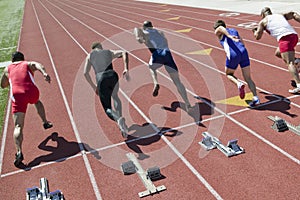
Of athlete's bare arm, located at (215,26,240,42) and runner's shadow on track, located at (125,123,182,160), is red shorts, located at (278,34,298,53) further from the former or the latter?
runner's shadow on track, located at (125,123,182,160)

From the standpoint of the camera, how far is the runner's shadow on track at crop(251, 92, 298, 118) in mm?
7313

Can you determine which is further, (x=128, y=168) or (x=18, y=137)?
(x=18, y=137)

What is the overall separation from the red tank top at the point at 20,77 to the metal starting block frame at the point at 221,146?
336cm

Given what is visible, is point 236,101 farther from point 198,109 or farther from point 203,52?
point 203,52

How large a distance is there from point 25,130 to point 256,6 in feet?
55.8

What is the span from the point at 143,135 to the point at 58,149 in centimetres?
166

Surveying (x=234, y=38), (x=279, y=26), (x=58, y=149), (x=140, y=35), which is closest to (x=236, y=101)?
(x=234, y=38)

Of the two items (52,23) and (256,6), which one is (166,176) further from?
(52,23)

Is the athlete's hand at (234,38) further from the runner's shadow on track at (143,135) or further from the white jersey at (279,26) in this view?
the runner's shadow on track at (143,135)

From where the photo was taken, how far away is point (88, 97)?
9578 millimetres

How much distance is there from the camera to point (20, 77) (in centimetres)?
651

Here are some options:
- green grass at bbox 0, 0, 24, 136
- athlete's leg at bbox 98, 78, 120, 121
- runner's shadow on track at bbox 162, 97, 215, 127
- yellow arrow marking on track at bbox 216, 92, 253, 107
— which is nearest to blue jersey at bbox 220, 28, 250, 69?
yellow arrow marking on track at bbox 216, 92, 253, 107

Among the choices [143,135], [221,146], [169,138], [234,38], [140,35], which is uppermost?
[234,38]

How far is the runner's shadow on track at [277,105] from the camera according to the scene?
731 cm
